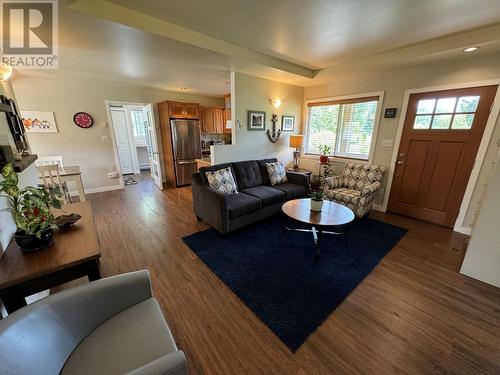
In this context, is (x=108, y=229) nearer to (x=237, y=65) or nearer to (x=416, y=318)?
(x=237, y=65)

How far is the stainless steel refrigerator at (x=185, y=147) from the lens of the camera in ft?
16.3

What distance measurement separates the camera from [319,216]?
2438 mm

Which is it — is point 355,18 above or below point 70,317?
above

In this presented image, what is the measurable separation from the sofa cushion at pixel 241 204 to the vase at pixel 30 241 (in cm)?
170

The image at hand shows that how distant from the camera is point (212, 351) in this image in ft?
4.57

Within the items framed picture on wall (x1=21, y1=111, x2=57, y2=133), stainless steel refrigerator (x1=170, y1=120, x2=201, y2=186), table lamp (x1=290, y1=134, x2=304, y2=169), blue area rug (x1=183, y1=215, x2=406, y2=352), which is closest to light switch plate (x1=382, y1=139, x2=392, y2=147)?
blue area rug (x1=183, y1=215, x2=406, y2=352)

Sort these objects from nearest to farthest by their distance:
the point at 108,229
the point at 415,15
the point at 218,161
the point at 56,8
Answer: the point at 56,8, the point at 415,15, the point at 108,229, the point at 218,161

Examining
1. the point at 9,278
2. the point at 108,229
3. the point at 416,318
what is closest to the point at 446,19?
the point at 416,318

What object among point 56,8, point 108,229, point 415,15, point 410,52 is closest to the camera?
point 56,8

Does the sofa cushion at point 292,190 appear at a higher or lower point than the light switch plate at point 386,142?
lower

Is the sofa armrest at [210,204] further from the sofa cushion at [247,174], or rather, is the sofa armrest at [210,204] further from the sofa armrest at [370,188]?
the sofa armrest at [370,188]

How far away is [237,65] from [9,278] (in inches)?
130

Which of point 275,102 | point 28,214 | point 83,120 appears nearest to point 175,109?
point 83,120

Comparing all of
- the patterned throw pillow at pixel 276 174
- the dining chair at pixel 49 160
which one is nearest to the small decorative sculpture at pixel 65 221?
the patterned throw pillow at pixel 276 174
